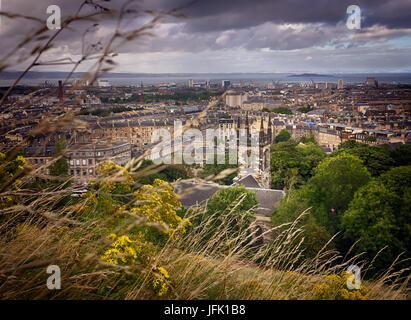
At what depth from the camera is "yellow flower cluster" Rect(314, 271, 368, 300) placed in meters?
2.04

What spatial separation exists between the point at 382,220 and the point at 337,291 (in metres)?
8.97

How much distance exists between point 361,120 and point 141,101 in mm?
33097

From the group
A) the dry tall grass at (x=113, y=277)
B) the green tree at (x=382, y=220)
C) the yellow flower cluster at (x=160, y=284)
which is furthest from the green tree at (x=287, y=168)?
the yellow flower cluster at (x=160, y=284)

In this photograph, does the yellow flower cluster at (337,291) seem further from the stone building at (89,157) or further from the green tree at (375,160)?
the green tree at (375,160)

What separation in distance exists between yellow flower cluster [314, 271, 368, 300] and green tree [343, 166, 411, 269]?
813 centimetres

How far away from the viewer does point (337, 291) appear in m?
2.13

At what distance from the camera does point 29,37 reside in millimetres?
1142

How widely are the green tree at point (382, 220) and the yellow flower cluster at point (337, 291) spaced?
8.13 meters

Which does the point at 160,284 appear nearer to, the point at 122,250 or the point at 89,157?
the point at 122,250

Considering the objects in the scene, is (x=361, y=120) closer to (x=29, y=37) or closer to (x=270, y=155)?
(x=270, y=155)

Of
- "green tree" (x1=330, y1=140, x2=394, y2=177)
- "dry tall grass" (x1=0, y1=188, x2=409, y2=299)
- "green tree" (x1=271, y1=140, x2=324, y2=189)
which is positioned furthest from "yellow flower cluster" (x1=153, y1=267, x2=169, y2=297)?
"green tree" (x1=330, y1=140, x2=394, y2=177)

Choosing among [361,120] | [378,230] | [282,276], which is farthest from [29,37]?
[361,120]

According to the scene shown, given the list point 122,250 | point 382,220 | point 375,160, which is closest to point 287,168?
point 375,160

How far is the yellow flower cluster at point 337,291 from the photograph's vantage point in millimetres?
2045
